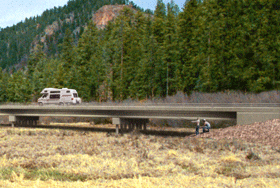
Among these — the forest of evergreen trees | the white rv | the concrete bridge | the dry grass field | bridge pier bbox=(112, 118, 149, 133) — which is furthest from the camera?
the white rv

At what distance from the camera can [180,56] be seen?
2295 inches

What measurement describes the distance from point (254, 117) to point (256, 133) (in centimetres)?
385

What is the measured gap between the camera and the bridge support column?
28.0 metres

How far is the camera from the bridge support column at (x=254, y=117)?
91.8ft

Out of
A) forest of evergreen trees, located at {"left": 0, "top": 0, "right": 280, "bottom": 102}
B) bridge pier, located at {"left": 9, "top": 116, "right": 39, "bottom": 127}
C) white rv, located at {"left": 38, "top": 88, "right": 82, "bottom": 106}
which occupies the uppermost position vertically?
forest of evergreen trees, located at {"left": 0, "top": 0, "right": 280, "bottom": 102}

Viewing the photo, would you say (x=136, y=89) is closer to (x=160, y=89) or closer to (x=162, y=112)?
(x=160, y=89)

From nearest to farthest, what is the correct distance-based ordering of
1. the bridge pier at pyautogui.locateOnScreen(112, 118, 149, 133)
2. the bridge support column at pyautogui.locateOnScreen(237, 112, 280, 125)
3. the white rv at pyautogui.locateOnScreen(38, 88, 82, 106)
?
the bridge support column at pyautogui.locateOnScreen(237, 112, 280, 125)
the bridge pier at pyautogui.locateOnScreen(112, 118, 149, 133)
the white rv at pyautogui.locateOnScreen(38, 88, 82, 106)

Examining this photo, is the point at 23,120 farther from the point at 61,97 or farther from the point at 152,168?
the point at 152,168

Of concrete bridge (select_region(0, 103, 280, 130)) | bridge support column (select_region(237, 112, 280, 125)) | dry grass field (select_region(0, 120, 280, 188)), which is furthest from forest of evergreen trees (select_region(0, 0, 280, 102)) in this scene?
dry grass field (select_region(0, 120, 280, 188))

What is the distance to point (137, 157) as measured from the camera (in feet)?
57.8

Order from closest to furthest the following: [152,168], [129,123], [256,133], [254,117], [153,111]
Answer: [152,168]
[256,133]
[254,117]
[153,111]
[129,123]

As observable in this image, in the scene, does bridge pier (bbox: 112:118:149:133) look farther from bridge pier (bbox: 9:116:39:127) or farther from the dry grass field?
bridge pier (bbox: 9:116:39:127)

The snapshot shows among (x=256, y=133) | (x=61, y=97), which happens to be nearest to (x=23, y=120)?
(x=61, y=97)

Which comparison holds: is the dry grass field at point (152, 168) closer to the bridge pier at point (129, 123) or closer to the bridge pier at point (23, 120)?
the bridge pier at point (129, 123)
